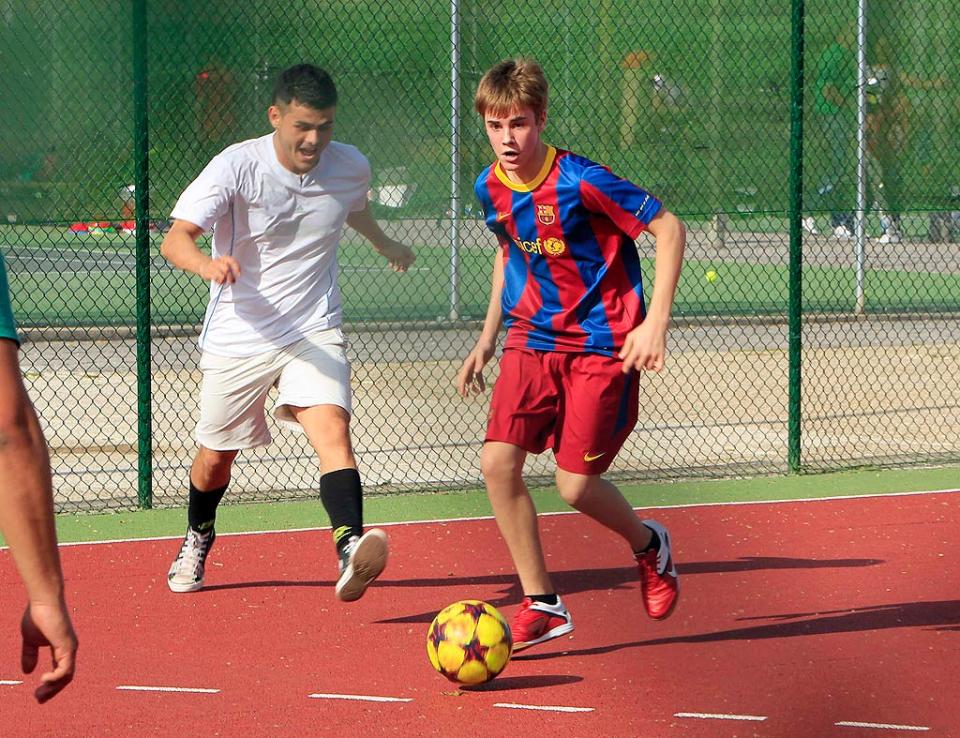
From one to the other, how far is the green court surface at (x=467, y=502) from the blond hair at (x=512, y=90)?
2819 mm

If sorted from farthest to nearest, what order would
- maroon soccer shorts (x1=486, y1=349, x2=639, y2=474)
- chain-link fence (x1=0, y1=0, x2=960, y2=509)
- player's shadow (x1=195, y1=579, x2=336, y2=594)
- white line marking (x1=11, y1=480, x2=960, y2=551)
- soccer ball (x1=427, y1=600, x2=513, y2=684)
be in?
1. chain-link fence (x1=0, y1=0, x2=960, y2=509)
2. white line marking (x1=11, y1=480, x2=960, y2=551)
3. player's shadow (x1=195, y1=579, x2=336, y2=594)
4. maroon soccer shorts (x1=486, y1=349, x2=639, y2=474)
5. soccer ball (x1=427, y1=600, x2=513, y2=684)

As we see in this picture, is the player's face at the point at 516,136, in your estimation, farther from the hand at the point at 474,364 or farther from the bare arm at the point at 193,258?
the bare arm at the point at 193,258

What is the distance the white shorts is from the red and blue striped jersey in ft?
2.29

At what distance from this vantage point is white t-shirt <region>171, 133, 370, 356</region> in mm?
5180

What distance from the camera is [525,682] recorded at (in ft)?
14.7

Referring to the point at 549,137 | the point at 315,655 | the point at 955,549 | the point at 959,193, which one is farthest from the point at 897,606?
the point at 959,193

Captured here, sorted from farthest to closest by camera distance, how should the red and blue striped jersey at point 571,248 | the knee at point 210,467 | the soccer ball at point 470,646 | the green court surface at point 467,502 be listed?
the green court surface at point 467,502 → the knee at point 210,467 → the red and blue striped jersey at point 571,248 → the soccer ball at point 470,646

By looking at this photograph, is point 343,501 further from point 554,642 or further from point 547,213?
point 547,213

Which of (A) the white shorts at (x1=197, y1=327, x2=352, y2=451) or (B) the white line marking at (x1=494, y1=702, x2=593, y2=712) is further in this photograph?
(A) the white shorts at (x1=197, y1=327, x2=352, y2=451)

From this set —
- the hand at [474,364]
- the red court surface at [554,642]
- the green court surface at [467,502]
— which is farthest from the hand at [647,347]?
the green court surface at [467,502]

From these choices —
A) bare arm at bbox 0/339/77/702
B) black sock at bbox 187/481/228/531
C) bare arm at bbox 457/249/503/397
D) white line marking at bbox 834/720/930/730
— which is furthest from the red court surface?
bare arm at bbox 0/339/77/702

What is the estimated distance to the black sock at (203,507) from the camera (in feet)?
18.4

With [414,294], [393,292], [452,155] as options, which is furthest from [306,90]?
[414,294]

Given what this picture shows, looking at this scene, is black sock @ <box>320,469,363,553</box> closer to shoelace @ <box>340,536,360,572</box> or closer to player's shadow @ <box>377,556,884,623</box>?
shoelace @ <box>340,536,360,572</box>
